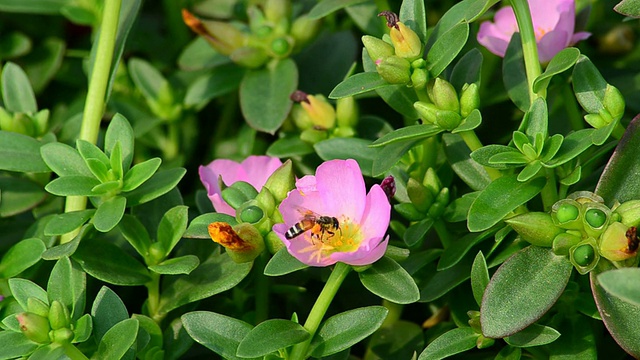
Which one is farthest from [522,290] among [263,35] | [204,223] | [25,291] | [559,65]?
[263,35]

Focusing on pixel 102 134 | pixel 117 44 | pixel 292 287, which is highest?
pixel 117 44

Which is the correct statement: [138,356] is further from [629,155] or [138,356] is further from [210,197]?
[629,155]

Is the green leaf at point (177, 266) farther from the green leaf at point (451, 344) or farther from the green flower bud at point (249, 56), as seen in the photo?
the green flower bud at point (249, 56)

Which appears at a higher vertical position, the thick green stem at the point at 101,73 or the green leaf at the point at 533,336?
the thick green stem at the point at 101,73

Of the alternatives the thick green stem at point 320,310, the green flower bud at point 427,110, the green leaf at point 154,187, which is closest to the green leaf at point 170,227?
the green leaf at point 154,187

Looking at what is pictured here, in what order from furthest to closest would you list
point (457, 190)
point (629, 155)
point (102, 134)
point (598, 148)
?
point (102, 134) < point (457, 190) < point (598, 148) < point (629, 155)

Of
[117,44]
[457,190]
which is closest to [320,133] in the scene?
[457,190]

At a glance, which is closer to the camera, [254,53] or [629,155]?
[629,155]
